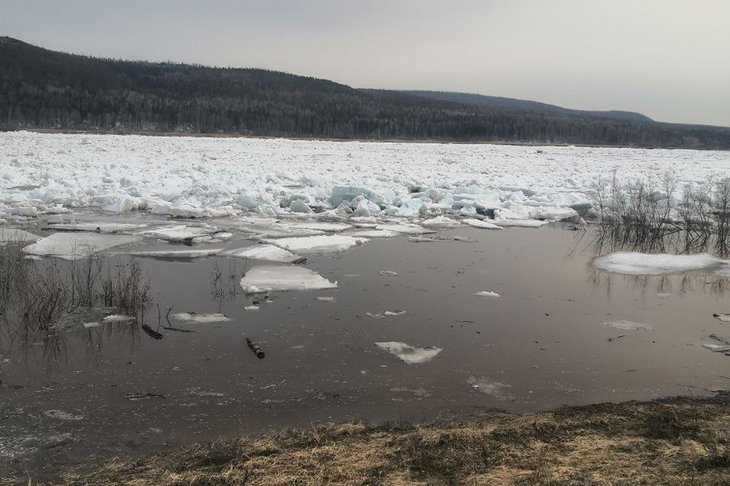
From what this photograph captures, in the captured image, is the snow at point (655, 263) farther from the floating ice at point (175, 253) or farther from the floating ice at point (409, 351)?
the floating ice at point (175, 253)

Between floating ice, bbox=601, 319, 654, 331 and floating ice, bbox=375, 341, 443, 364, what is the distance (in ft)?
5.51

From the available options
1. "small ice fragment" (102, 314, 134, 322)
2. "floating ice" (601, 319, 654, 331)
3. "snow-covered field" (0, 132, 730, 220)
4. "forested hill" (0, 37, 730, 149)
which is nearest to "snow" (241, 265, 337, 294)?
"small ice fragment" (102, 314, 134, 322)

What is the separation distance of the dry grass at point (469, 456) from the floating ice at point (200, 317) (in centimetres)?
199

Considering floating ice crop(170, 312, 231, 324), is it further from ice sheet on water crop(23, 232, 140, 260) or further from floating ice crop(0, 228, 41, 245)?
floating ice crop(0, 228, 41, 245)

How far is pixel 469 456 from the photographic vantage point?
8.70 feet

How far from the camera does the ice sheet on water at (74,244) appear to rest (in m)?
6.61

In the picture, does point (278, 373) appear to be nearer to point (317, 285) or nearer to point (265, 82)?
point (317, 285)

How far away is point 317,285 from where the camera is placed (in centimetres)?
581

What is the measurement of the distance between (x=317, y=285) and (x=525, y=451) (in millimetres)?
3372

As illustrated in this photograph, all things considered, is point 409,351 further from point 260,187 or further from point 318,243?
point 260,187

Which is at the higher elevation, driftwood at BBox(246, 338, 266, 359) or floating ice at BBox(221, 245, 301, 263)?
floating ice at BBox(221, 245, 301, 263)

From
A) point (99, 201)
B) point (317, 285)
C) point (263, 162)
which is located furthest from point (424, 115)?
point (317, 285)

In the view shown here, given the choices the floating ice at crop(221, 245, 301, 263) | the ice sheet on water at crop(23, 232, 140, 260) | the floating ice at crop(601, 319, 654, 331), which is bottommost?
the floating ice at crop(601, 319, 654, 331)

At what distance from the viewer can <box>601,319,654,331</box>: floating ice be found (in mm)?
4863
